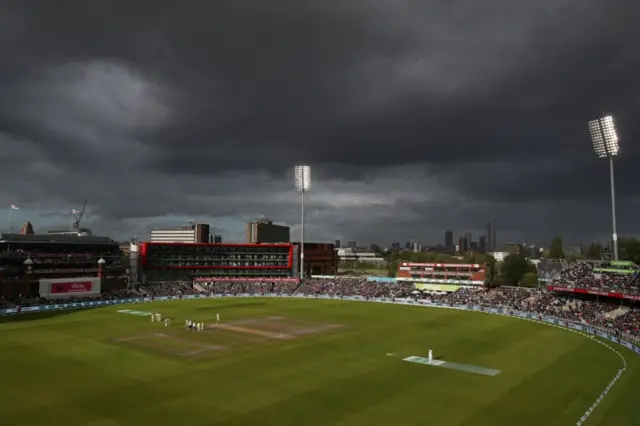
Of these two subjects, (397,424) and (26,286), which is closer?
(397,424)

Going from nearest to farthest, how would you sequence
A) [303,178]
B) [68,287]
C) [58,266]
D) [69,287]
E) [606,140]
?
[606,140] < [68,287] < [69,287] < [58,266] < [303,178]

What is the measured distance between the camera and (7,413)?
25.9 metres

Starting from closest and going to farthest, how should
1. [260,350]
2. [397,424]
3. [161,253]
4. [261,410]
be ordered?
[397,424] → [261,410] → [260,350] → [161,253]

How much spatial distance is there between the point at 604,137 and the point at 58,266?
286 feet

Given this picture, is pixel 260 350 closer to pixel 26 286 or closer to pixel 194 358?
pixel 194 358

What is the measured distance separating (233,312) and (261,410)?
45.0m

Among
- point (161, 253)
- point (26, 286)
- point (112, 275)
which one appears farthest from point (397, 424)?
point (161, 253)

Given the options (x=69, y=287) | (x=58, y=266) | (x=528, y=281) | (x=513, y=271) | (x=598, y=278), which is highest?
(x=58, y=266)

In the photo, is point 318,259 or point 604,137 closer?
point 604,137

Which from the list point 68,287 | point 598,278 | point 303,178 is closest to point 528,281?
point 598,278

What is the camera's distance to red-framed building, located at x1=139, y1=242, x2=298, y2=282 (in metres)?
109

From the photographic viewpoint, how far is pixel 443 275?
316 feet

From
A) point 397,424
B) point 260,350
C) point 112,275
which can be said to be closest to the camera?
point 397,424

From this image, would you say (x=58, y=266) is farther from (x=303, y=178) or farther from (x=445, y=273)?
(x=445, y=273)
